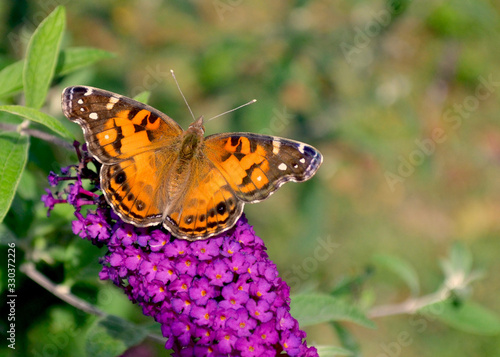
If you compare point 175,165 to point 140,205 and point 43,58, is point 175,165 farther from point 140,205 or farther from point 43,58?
point 43,58

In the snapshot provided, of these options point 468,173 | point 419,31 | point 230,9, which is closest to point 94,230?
point 230,9

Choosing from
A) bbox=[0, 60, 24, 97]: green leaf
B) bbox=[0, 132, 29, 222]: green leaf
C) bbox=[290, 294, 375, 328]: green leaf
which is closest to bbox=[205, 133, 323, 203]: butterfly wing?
bbox=[290, 294, 375, 328]: green leaf

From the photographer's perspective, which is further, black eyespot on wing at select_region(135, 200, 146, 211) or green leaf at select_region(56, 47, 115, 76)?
green leaf at select_region(56, 47, 115, 76)

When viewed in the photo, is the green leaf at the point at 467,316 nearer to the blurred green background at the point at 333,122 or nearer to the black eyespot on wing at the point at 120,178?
the blurred green background at the point at 333,122

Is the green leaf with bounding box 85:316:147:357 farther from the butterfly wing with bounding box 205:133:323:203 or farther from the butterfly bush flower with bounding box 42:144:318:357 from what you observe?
A: the butterfly wing with bounding box 205:133:323:203

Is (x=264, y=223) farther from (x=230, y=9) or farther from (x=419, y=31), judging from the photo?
(x=419, y=31)

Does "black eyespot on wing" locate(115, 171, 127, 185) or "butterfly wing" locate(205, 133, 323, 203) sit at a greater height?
"butterfly wing" locate(205, 133, 323, 203)
